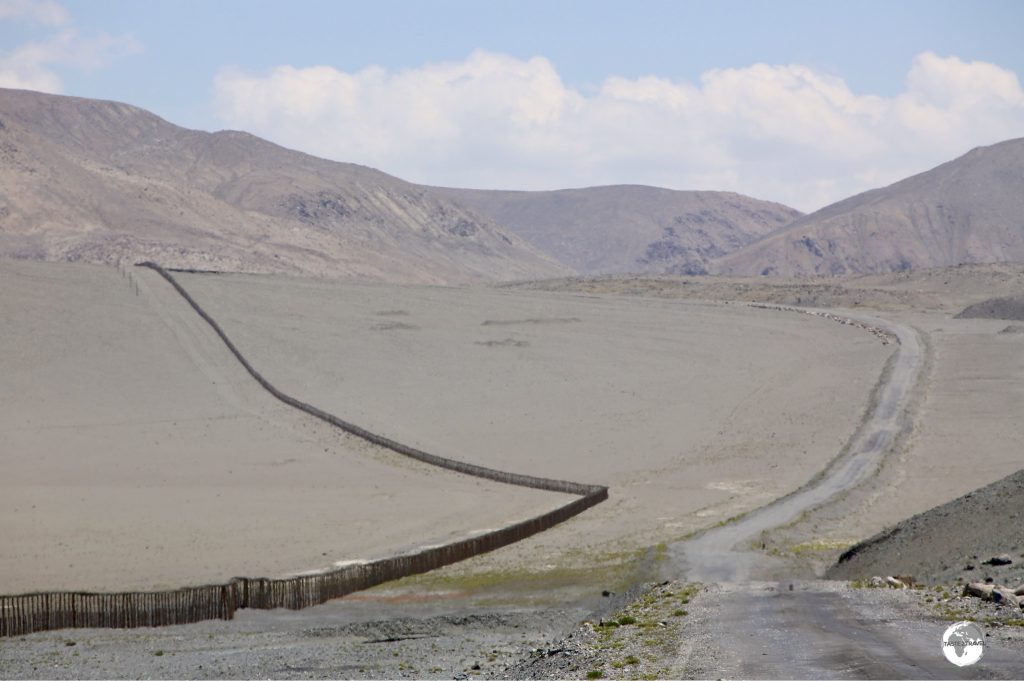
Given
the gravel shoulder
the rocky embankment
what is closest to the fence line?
the gravel shoulder

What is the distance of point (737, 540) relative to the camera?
35688 millimetres

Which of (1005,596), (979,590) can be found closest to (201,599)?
(979,590)

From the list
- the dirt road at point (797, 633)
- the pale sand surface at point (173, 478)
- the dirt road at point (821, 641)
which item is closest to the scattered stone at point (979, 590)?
the dirt road at point (821, 641)

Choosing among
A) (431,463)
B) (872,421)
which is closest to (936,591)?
(431,463)

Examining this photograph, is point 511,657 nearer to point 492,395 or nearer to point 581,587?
point 581,587

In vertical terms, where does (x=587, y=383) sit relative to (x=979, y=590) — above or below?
above

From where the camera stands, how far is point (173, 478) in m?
47.9

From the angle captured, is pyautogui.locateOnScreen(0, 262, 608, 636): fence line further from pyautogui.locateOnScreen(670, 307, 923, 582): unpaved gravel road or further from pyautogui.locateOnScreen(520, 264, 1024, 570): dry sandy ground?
pyautogui.locateOnScreen(520, 264, 1024, 570): dry sandy ground
